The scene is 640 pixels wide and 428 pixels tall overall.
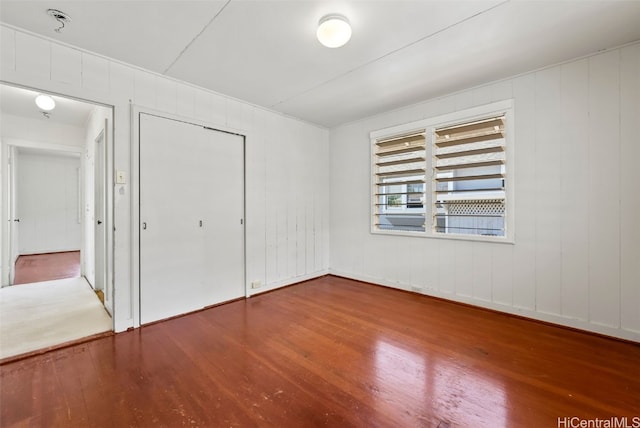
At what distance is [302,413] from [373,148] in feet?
11.5

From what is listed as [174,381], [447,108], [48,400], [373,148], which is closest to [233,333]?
[174,381]

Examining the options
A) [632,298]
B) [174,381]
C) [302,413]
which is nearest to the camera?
[302,413]

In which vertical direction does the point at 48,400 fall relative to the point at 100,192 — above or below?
below

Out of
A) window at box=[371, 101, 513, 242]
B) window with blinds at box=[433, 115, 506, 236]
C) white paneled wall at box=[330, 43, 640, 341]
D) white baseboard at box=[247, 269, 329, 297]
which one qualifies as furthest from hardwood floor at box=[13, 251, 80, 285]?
white paneled wall at box=[330, 43, 640, 341]

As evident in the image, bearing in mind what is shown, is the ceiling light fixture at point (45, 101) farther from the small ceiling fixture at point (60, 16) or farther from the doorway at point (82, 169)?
the small ceiling fixture at point (60, 16)

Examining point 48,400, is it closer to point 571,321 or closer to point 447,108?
point 571,321

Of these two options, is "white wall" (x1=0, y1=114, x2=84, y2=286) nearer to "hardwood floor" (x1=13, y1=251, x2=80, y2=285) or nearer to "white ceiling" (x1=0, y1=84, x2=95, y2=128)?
"white ceiling" (x1=0, y1=84, x2=95, y2=128)

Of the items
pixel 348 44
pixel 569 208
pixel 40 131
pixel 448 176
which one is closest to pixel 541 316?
pixel 569 208

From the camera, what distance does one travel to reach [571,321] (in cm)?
263

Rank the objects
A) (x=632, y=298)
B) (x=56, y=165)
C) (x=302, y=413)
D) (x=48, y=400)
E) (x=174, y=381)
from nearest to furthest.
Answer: (x=302, y=413) < (x=48, y=400) < (x=174, y=381) < (x=632, y=298) < (x=56, y=165)

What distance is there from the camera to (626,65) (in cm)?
238

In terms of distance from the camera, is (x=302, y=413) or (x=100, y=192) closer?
(x=302, y=413)

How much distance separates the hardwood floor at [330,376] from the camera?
1.56 meters

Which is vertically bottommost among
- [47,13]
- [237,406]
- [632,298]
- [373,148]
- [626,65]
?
[237,406]
